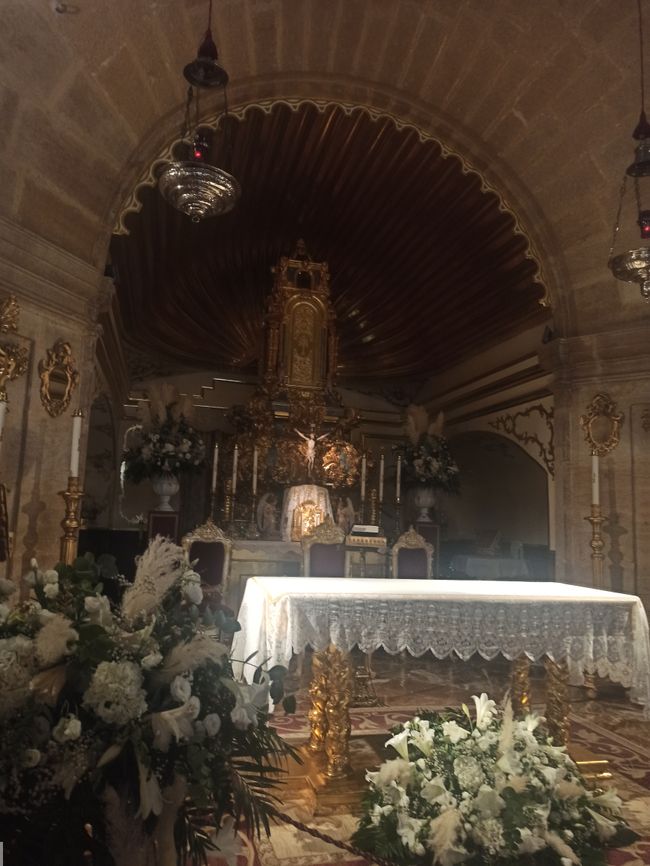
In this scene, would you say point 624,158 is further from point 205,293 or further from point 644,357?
point 205,293

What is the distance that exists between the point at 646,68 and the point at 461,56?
1538mm

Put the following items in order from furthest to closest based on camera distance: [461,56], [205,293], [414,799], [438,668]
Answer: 1. [205,293]
2. [438,668]
3. [461,56]
4. [414,799]

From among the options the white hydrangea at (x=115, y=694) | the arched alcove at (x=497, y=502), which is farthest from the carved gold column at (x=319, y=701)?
the arched alcove at (x=497, y=502)

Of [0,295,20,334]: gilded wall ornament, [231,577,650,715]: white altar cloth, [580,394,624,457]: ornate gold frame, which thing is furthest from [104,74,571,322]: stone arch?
[231,577,650,715]: white altar cloth

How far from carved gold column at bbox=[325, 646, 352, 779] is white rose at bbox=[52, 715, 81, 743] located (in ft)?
7.68

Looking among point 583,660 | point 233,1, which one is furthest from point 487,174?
point 583,660

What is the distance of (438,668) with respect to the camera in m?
6.11

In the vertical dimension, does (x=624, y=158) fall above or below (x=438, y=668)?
above

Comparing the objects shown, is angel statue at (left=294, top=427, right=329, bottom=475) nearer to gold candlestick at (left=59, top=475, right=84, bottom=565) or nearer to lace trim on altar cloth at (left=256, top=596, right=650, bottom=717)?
gold candlestick at (left=59, top=475, right=84, bottom=565)

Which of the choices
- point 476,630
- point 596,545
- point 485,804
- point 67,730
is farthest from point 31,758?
point 596,545

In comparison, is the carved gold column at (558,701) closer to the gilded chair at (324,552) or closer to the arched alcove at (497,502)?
the gilded chair at (324,552)

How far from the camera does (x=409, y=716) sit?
4504 mm

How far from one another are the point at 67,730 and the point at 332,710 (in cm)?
244

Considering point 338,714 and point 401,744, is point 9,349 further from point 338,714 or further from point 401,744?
point 401,744
